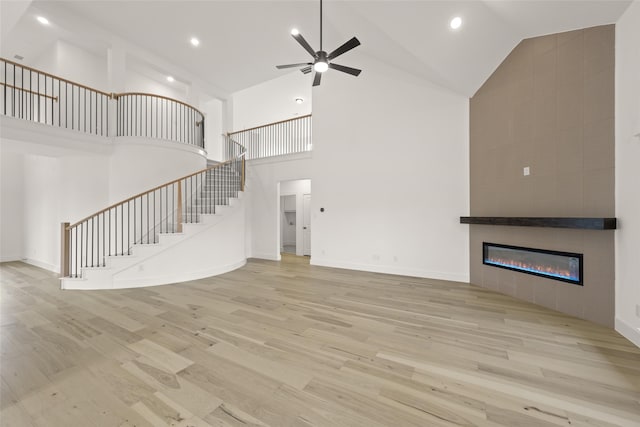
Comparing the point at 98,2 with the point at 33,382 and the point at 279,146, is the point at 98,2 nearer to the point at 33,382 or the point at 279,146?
the point at 279,146

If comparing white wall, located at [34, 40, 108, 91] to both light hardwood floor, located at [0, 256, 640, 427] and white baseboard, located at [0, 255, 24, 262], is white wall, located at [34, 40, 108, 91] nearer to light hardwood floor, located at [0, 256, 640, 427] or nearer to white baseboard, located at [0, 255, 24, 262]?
white baseboard, located at [0, 255, 24, 262]

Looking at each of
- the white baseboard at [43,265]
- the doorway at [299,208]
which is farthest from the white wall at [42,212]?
the doorway at [299,208]

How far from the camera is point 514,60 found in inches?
162

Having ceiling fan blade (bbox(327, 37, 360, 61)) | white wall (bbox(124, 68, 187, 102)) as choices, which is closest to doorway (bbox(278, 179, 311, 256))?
white wall (bbox(124, 68, 187, 102))

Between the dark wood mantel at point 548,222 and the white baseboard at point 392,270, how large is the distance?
114 centimetres

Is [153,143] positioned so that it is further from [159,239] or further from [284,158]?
[284,158]

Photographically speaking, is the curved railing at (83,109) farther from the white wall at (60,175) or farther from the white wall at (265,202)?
the white wall at (265,202)

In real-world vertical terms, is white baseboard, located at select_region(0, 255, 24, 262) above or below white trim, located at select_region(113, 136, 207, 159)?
below

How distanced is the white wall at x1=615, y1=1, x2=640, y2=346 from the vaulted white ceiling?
43 cm

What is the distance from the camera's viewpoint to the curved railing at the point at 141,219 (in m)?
4.96

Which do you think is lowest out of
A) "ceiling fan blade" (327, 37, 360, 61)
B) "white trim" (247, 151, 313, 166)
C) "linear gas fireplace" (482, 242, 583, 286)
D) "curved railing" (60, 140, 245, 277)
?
"linear gas fireplace" (482, 242, 583, 286)

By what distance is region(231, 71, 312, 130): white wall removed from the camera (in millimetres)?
8547

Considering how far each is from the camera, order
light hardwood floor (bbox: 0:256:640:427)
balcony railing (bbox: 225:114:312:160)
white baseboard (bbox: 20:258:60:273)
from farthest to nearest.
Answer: balcony railing (bbox: 225:114:312:160) < white baseboard (bbox: 20:258:60:273) < light hardwood floor (bbox: 0:256:640:427)

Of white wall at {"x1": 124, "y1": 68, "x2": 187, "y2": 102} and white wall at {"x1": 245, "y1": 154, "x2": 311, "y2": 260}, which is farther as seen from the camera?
white wall at {"x1": 124, "y1": 68, "x2": 187, "y2": 102}
